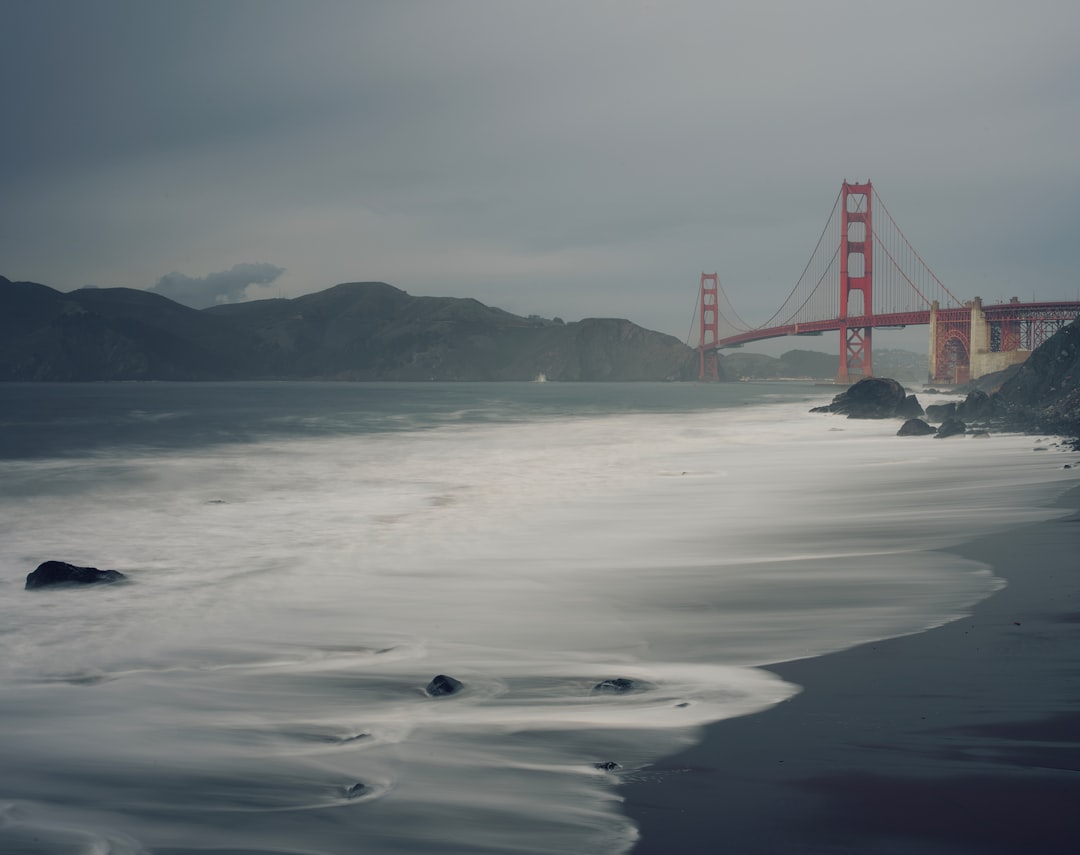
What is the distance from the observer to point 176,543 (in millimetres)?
10891

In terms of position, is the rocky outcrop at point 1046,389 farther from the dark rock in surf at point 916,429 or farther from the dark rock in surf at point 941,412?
the dark rock in surf at point 916,429

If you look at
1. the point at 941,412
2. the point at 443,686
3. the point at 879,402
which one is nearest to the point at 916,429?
the point at 941,412

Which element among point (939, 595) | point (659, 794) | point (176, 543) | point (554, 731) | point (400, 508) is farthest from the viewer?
point (400, 508)

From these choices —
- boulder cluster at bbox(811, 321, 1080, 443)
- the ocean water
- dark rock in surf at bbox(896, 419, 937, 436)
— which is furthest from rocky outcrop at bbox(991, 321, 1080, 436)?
the ocean water

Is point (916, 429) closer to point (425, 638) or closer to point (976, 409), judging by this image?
point (976, 409)

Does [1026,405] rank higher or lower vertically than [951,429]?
higher

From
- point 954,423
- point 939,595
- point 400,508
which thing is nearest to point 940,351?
point 954,423

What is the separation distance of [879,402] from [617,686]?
3400cm

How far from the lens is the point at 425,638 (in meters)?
6.07

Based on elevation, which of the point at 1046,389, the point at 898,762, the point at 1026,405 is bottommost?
the point at 898,762

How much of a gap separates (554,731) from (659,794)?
845 millimetres

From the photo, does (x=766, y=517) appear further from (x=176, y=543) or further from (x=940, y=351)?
(x=940, y=351)

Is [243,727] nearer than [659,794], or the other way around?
[659,794]

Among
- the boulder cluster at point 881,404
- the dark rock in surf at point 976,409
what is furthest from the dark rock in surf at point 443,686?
the boulder cluster at point 881,404
